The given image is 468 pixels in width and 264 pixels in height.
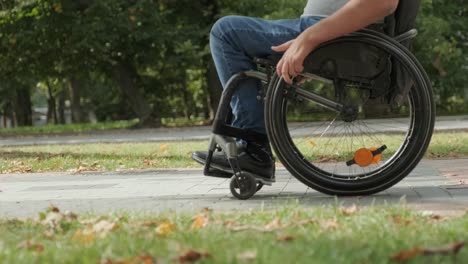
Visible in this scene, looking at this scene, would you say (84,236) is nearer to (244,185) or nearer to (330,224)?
(330,224)

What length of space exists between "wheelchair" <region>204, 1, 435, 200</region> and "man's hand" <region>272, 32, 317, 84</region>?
0.08m

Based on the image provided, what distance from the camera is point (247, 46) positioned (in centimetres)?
423

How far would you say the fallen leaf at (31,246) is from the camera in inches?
108

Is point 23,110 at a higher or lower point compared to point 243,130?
lower

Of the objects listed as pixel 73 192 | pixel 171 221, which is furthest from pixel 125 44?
pixel 171 221

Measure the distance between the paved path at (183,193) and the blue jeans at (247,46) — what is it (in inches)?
19.5

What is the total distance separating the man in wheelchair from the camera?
4004 mm

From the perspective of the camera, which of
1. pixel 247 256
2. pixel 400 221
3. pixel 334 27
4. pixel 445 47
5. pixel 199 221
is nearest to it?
pixel 247 256

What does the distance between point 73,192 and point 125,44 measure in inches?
750

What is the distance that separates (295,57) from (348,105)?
0.44m

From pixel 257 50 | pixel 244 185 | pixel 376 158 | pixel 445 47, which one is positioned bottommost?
pixel 244 185

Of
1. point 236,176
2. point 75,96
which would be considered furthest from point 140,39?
point 236,176

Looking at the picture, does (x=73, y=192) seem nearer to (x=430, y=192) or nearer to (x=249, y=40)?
(x=249, y=40)

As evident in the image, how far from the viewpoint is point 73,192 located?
16.6ft
